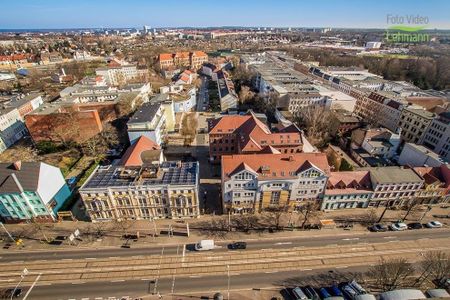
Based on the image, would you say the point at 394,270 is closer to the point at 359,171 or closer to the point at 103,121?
the point at 359,171

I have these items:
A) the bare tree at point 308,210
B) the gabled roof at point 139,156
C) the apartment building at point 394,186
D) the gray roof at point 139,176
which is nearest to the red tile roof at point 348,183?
the apartment building at point 394,186

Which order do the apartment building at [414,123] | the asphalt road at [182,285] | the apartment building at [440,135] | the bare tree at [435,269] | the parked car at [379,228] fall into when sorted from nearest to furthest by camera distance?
the bare tree at [435,269] → the asphalt road at [182,285] → the parked car at [379,228] → the apartment building at [440,135] → the apartment building at [414,123]

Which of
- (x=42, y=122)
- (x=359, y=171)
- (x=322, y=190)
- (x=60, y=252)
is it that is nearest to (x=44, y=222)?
(x=60, y=252)

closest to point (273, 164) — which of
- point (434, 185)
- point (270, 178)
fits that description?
point (270, 178)

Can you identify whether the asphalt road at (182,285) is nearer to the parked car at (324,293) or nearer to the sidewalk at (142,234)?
the parked car at (324,293)

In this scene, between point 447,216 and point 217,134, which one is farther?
point 217,134

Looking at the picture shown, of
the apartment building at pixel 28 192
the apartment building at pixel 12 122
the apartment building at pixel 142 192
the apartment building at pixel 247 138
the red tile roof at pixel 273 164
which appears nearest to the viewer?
the apartment building at pixel 28 192

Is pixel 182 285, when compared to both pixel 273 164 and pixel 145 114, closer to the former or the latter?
pixel 273 164
